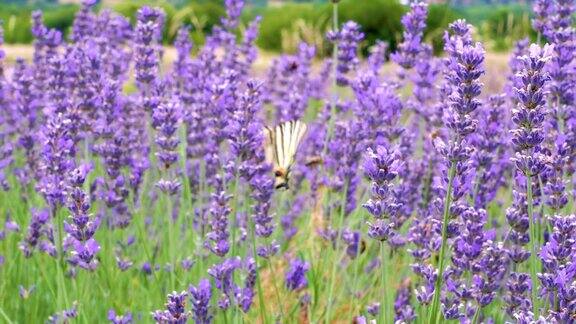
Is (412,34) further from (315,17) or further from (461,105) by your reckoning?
(315,17)

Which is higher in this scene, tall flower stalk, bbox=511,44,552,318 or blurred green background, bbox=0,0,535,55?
tall flower stalk, bbox=511,44,552,318

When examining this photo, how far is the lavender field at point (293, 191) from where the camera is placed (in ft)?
7.43

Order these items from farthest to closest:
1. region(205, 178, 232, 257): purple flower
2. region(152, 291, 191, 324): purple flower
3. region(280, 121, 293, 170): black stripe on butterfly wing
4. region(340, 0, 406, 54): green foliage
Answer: region(340, 0, 406, 54): green foliage → region(280, 121, 293, 170): black stripe on butterfly wing → region(205, 178, 232, 257): purple flower → region(152, 291, 191, 324): purple flower

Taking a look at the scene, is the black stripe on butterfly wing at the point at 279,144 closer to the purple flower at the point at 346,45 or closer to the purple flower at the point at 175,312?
the purple flower at the point at 346,45

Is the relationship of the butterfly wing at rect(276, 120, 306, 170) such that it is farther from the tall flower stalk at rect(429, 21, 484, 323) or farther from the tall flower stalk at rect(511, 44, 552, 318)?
the tall flower stalk at rect(511, 44, 552, 318)

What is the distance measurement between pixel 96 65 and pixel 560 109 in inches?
72.4

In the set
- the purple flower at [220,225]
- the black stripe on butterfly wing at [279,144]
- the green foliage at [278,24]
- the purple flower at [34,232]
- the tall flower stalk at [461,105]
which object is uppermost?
the tall flower stalk at [461,105]

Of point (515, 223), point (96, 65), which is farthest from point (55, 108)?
point (515, 223)

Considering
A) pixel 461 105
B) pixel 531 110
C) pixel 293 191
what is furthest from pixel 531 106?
pixel 293 191

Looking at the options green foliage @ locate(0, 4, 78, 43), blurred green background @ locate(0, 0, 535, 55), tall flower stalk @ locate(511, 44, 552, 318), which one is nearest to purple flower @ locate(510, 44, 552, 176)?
tall flower stalk @ locate(511, 44, 552, 318)

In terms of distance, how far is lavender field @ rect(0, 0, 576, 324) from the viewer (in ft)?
7.43

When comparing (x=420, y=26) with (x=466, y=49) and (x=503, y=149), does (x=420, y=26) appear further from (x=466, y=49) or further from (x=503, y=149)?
(x=466, y=49)

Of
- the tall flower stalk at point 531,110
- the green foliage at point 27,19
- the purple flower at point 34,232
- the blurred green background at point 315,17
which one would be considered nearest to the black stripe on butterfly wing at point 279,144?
the purple flower at point 34,232

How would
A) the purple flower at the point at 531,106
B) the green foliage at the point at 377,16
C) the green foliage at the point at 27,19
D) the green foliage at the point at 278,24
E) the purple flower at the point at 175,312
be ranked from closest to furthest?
the purple flower at the point at 531,106 → the purple flower at the point at 175,312 → the green foliage at the point at 377,16 → the green foliage at the point at 278,24 → the green foliage at the point at 27,19
